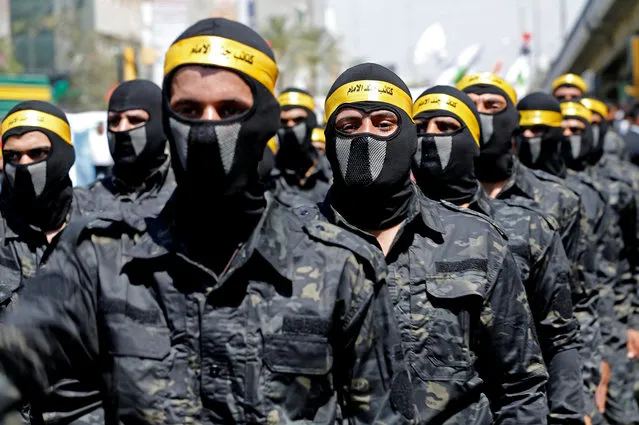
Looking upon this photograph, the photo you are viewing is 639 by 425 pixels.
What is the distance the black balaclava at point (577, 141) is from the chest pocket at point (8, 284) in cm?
505

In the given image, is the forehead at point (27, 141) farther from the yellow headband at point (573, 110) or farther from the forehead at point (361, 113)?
the yellow headband at point (573, 110)

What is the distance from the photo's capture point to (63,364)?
8.34ft

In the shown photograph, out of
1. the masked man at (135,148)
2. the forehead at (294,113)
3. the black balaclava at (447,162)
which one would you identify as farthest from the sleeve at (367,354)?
the forehead at (294,113)

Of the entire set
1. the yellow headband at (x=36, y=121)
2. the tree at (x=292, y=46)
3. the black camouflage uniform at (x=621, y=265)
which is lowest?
the black camouflage uniform at (x=621, y=265)

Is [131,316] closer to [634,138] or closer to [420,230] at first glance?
[420,230]

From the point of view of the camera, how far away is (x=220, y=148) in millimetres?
2625

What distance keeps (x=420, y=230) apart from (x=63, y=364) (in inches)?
71.8

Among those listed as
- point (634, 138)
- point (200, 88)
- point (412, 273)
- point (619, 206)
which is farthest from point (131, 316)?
point (634, 138)

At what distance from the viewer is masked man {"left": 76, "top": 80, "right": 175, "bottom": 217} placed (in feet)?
22.0

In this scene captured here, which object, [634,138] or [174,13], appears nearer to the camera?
[634,138]

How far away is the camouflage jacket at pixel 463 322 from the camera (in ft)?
12.5

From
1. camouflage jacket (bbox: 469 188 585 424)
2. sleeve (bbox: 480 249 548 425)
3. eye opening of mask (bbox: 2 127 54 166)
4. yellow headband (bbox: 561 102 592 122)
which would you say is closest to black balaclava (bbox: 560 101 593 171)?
yellow headband (bbox: 561 102 592 122)

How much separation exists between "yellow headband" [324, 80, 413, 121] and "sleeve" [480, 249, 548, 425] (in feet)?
2.39

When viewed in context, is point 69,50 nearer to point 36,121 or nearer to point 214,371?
point 36,121
